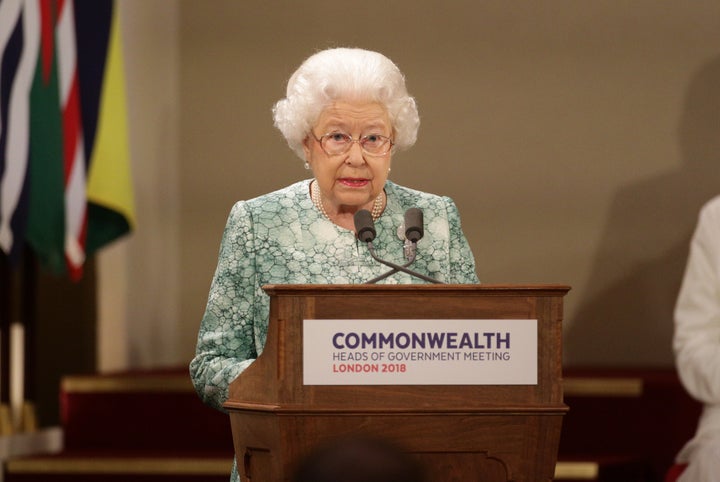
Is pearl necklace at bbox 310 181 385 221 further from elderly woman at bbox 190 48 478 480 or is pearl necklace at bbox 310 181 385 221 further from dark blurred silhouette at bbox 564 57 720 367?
dark blurred silhouette at bbox 564 57 720 367

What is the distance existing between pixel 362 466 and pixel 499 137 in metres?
5.27

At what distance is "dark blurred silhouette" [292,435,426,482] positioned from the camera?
1.29 meters

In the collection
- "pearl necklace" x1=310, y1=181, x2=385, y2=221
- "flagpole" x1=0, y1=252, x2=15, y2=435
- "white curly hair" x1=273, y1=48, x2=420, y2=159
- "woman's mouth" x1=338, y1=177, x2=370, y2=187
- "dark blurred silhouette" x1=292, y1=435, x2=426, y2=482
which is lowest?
"flagpole" x1=0, y1=252, x2=15, y2=435

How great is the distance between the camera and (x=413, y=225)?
268 cm

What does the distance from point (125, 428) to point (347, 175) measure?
9.52 feet

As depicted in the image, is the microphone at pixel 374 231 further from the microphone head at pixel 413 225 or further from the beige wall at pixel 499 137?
the beige wall at pixel 499 137

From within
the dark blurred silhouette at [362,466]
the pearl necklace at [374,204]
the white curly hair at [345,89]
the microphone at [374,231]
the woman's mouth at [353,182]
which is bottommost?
the dark blurred silhouette at [362,466]

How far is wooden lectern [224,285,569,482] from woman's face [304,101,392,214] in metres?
0.51

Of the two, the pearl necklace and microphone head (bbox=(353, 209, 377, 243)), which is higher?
the pearl necklace

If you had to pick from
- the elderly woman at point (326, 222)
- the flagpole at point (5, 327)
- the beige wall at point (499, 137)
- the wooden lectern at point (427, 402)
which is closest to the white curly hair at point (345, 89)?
the elderly woman at point (326, 222)

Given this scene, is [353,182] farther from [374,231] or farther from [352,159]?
[374,231]

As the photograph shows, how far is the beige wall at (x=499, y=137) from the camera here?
6.28 meters

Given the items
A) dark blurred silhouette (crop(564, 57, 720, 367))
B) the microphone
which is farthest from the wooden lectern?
dark blurred silhouette (crop(564, 57, 720, 367))

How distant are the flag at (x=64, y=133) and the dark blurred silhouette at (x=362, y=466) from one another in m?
3.61
